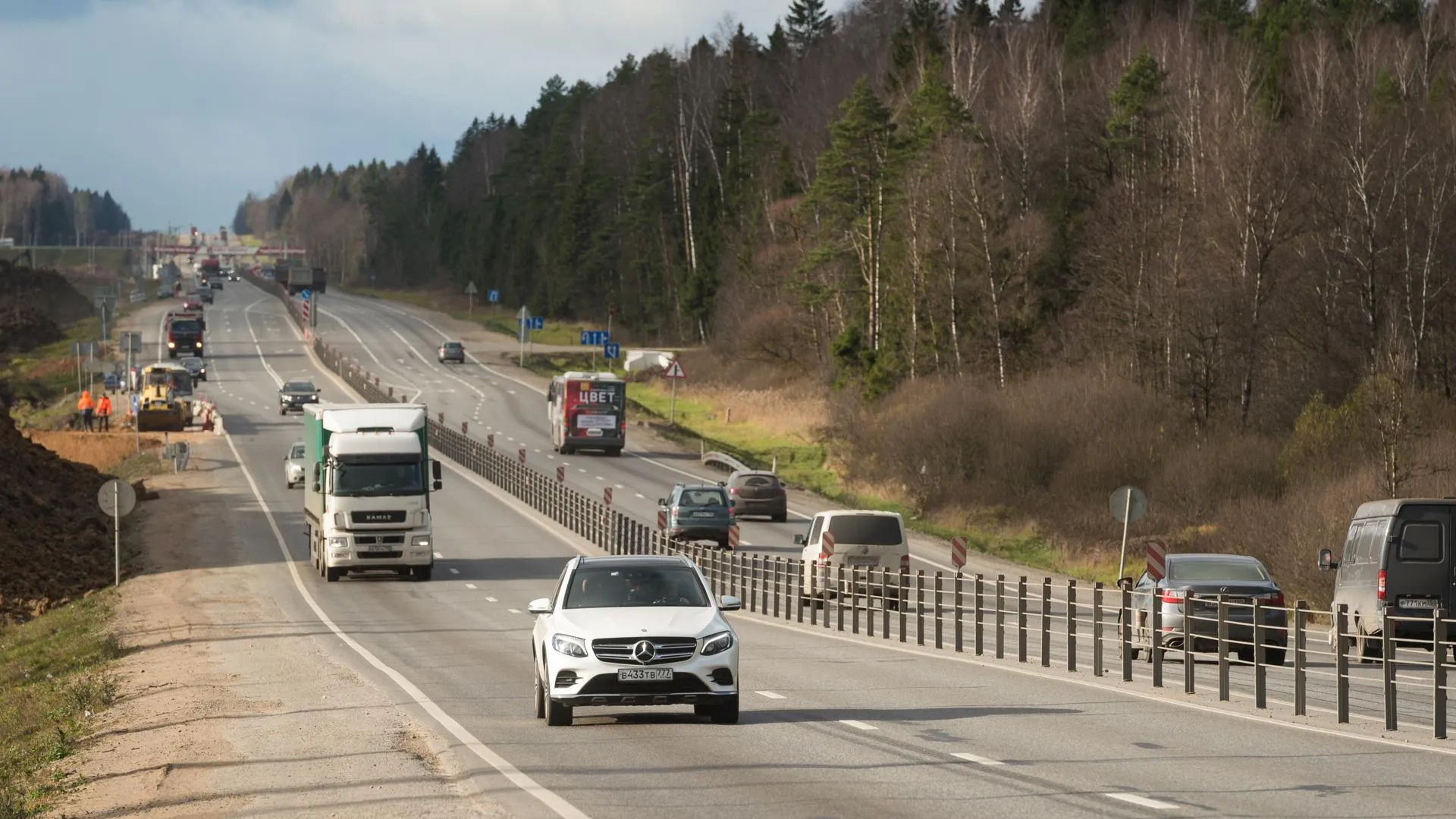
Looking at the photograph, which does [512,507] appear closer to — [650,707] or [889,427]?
[889,427]

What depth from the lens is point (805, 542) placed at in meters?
38.6

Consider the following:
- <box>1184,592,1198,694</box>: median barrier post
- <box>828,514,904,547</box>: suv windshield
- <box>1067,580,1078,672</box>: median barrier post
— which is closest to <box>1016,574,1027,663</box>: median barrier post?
<box>1067,580,1078,672</box>: median barrier post

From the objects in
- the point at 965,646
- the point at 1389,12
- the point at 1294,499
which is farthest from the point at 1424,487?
the point at 1389,12

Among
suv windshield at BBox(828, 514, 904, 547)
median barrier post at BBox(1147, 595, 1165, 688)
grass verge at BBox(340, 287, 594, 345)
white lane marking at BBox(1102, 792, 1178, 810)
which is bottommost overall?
Answer: suv windshield at BBox(828, 514, 904, 547)

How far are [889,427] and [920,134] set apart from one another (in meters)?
19.8

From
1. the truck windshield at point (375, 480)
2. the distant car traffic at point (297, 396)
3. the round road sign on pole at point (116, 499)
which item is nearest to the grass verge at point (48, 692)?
Result: the round road sign on pole at point (116, 499)

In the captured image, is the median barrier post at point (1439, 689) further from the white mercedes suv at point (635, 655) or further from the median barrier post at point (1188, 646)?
the white mercedes suv at point (635, 655)

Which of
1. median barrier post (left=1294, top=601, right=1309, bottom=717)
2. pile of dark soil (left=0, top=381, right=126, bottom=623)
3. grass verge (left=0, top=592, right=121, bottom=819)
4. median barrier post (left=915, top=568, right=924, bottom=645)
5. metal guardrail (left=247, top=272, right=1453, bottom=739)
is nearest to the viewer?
grass verge (left=0, top=592, right=121, bottom=819)

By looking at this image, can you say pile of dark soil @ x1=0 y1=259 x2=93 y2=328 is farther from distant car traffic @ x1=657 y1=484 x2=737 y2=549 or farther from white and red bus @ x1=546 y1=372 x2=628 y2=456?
distant car traffic @ x1=657 y1=484 x2=737 y2=549

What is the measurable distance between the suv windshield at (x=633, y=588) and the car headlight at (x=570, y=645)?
33.9 inches

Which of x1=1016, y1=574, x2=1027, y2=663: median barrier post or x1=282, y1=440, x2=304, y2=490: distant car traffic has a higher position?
x1=1016, y1=574, x2=1027, y2=663: median barrier post

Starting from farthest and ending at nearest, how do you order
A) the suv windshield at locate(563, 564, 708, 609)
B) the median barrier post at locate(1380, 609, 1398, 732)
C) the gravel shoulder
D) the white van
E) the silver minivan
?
the white van, the silver minivan, the suv windshield at locate(563, 564, 708, 609), the median barrier post at locate(1380, 609, 1398, 732), the gravel shoulder

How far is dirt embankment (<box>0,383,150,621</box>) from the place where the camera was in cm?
4281

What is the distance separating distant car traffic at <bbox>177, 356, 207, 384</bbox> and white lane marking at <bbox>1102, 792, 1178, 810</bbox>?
9506 centimetres
